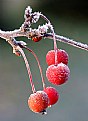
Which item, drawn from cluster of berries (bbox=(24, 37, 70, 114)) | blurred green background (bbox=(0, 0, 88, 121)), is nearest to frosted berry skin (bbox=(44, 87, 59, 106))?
cluster of berries (bbox=(24, 37, 70, 114))

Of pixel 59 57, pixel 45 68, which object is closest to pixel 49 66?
pixel 59 57

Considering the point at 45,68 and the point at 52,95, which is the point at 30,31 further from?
the point at 45,68

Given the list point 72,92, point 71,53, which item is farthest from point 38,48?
point 72,92

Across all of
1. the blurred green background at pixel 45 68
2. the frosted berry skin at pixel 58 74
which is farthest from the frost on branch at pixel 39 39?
the blurred green background at pixel 45 68

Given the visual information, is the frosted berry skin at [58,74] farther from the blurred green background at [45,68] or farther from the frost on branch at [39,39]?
the blurred green background at [45,68]

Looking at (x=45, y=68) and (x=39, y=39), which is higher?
(x=45, y=68)

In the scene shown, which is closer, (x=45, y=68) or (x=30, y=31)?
(x=30, y=31)

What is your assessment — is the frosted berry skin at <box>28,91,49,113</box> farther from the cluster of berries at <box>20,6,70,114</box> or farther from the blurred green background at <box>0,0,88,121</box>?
the blurred green background at <box>0,0,88,121</box>
